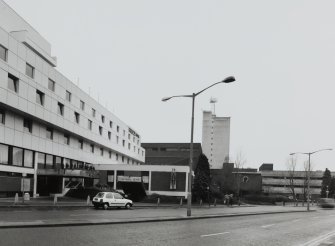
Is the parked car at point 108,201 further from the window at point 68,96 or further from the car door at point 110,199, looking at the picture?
the window at point 68,96

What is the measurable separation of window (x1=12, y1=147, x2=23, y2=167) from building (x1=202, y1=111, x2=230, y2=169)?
89815 mm

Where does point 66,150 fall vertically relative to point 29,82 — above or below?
below

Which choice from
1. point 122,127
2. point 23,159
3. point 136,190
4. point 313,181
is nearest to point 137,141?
point 122,127

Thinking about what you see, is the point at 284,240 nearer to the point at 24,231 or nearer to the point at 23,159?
the point at 24,231

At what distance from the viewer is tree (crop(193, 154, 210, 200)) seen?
177 feet

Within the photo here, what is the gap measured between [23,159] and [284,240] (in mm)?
34939

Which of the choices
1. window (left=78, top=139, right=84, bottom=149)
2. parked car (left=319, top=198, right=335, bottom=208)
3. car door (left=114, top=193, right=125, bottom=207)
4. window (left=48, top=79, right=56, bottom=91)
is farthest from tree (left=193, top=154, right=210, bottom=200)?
parked car (left=319, top=198, right=335, bottom=208)

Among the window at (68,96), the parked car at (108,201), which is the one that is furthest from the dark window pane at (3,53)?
the parked car at (108,201)

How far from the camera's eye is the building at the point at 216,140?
13050 cm

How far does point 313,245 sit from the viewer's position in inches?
551

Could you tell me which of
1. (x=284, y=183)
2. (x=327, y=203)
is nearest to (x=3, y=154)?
(x=327, y=203)

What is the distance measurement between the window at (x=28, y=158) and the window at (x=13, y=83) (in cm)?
727

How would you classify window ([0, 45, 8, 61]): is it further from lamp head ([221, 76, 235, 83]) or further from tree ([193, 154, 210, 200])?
tree ([193, 154, 210, 200])

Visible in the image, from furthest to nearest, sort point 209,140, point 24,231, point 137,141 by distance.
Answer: point 209,140 < point 137,141 < point 24,231
